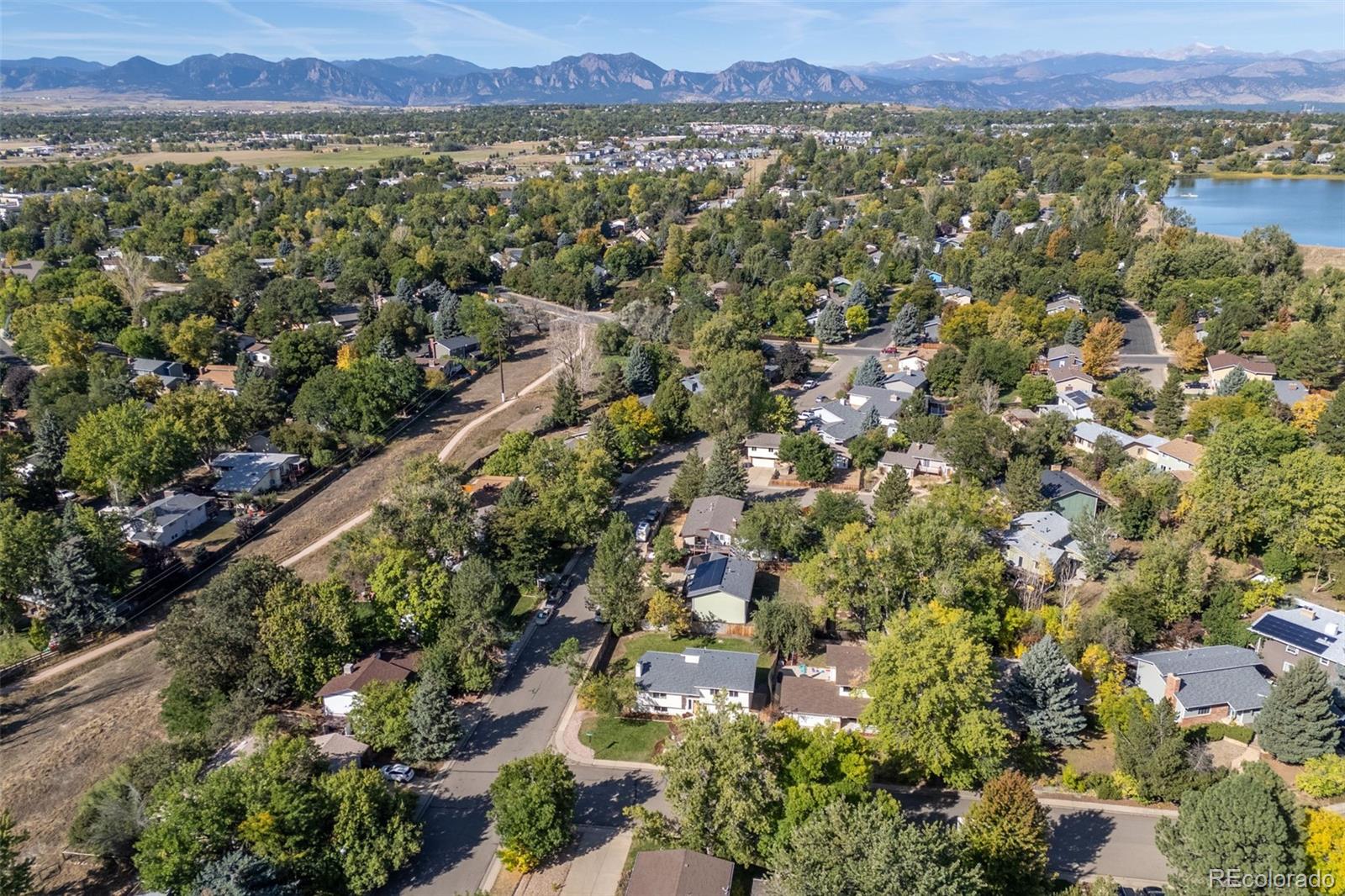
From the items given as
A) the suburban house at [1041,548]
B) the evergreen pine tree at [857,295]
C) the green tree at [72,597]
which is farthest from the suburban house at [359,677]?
the evergreen pine tree at [857,295]

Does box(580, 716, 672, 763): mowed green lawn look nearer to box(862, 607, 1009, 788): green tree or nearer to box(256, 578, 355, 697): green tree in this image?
box(862, 607, 1009, 788): green tree

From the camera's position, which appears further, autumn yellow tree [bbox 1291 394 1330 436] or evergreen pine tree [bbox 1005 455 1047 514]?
autumn yellow tree [bbox 1291 394 1330 436]

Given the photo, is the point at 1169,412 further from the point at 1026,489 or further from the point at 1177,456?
the point at 1026,489

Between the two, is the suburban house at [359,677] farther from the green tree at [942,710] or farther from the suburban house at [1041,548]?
the suburban house at [1041,548]

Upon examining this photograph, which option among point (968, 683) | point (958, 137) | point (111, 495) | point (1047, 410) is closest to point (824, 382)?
point (1047, 410)

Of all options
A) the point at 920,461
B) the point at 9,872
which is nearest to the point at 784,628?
the point at 920,461

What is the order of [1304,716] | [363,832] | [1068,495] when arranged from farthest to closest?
[1068,495]
[1304,716]
[363,832]

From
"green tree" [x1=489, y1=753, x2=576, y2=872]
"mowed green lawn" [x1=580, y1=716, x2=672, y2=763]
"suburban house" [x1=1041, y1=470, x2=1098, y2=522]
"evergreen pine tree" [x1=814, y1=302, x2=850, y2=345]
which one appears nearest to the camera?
"green tree" [x1=489, y1=753, x2=576, y2=872]

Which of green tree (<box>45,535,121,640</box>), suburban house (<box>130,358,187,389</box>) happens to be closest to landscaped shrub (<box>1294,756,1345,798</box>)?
green tree (<box>45,535,121,640</box>)
